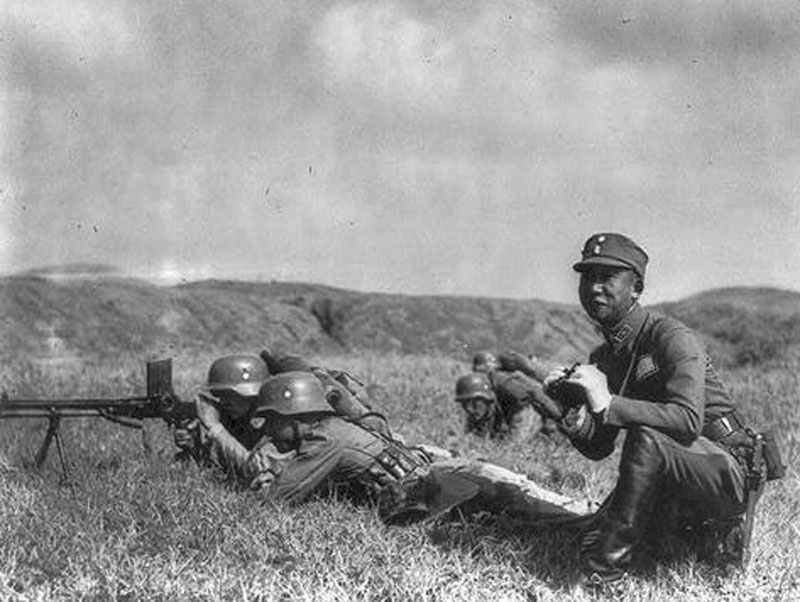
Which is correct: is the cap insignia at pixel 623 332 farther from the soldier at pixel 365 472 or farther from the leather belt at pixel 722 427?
the soldier at pixel 365 472

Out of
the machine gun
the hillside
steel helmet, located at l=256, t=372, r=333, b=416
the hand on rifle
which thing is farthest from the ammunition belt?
the hillside

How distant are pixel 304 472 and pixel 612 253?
7.70 feet

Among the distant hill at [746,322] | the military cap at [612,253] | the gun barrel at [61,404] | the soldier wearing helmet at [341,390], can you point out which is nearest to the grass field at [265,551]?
the gun barrel at [61,404]

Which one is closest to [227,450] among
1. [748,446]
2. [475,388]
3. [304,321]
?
[748,446]

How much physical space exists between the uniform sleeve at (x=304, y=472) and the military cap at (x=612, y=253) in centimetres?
207

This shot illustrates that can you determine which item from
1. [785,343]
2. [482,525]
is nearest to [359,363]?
[785,343]

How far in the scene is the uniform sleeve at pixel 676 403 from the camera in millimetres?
5211

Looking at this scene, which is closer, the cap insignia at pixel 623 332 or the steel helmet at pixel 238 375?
the cap insignia at pixel 623 332

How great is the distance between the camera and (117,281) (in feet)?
81.1

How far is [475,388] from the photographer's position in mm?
12281

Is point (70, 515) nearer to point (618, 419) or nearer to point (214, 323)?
point (618, 419)

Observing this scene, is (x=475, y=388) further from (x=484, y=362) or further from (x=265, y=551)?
(x=265, y=551)

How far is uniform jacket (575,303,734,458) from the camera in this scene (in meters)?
5.23

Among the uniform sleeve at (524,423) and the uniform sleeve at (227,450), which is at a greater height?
the uniform sleeve at (227,450)
